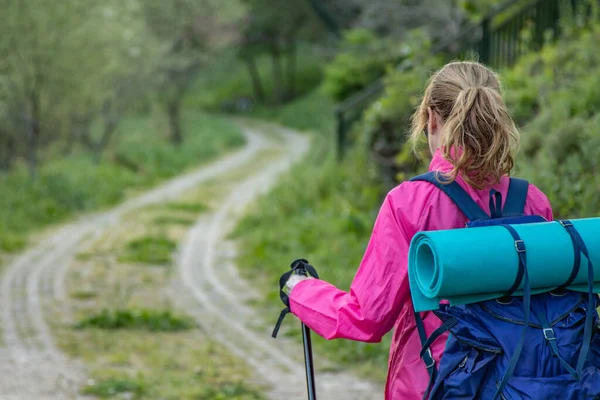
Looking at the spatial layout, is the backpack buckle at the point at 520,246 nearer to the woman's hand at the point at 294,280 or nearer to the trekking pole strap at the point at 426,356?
the trekking pole strap at the point at 426,356

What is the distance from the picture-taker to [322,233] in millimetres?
10898

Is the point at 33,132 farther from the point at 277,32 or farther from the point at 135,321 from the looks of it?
the point at 277,32

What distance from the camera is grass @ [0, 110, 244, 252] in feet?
45.1

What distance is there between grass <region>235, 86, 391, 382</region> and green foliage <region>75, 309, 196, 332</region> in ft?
3.38

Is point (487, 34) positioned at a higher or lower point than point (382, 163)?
higher

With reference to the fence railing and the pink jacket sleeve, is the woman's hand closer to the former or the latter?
the pink jacket sleeve

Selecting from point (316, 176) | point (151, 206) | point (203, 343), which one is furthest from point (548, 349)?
point (151, 206)

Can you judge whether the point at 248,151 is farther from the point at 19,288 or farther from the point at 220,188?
the point at 19,288

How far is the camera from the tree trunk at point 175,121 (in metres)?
28.2

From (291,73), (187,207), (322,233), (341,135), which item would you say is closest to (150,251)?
(322,233)

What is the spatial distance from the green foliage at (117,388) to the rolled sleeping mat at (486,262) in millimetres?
4084

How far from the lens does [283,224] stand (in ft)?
40.7

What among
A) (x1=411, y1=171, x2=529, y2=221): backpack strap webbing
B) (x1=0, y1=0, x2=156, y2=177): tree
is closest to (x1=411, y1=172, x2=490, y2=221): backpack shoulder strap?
(x1=411, y1=171, x2=529, y2=221): backpack strap webbing

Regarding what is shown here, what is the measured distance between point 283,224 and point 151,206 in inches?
160
